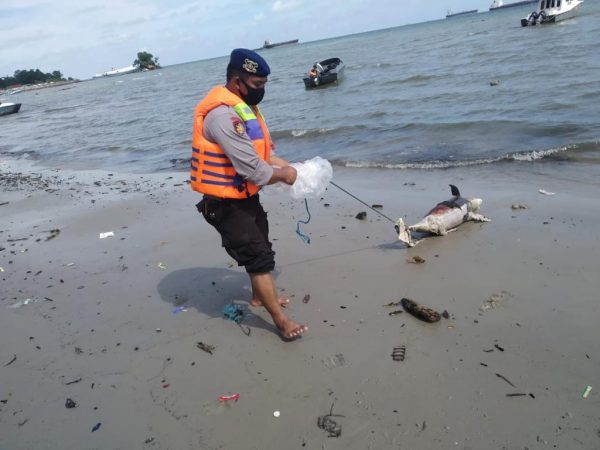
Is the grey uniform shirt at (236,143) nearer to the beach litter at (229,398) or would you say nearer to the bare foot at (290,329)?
the bare foot at (290,329)

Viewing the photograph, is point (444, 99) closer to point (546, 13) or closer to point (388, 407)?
point (388, 407)

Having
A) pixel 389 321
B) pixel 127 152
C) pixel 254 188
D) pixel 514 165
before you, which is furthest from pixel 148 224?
pixel 127 152

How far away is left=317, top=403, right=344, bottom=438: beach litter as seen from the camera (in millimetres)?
2598

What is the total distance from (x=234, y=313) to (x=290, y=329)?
686 mm

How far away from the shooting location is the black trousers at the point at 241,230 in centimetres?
333

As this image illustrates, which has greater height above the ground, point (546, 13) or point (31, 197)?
point (546, 13)

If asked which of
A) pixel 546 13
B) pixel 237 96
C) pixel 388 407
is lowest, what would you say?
pixel 388 407

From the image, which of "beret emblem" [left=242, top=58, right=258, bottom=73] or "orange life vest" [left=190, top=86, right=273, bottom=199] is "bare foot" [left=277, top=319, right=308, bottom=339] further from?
"beret emblem" [left=242, top=58, right=258, bottom=73]

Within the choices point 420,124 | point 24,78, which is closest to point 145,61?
point 24,78

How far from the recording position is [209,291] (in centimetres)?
446

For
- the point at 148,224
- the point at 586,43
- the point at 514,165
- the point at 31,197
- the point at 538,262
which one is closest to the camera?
the point at 538,262

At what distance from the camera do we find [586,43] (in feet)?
67.9

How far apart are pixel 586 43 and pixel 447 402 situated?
77.3 ft

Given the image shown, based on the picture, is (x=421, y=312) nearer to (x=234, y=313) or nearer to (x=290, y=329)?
(x=290, y=329)
